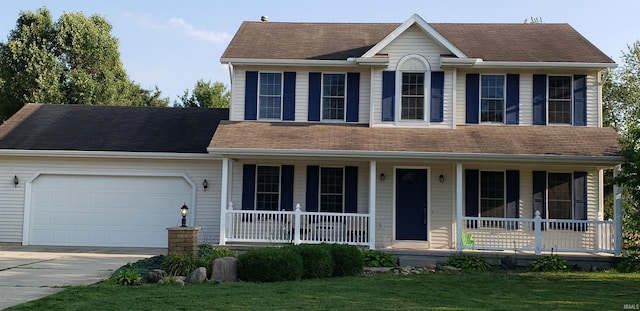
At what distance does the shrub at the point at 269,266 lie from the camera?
11039 millimetres

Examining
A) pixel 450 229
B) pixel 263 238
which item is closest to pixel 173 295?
pixel 263 238

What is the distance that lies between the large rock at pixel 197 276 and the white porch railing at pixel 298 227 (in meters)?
3.86

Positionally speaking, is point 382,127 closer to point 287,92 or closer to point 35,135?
point 287,92

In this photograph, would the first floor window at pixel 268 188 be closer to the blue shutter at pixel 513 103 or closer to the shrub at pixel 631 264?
the blue shutter at pixel 513 103

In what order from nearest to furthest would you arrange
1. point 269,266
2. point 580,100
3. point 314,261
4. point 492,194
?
point 269,266
point 314,261
point 492,194
point 580,100

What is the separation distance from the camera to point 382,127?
16328mm

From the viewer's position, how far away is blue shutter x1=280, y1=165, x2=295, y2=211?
16.5 meters

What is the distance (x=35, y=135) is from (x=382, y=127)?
10069 millimetres

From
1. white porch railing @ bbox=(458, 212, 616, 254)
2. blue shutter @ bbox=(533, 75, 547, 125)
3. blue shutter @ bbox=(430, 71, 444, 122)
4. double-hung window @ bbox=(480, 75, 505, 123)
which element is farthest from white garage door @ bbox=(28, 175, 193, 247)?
blue shutter @ bbox=(533, 75, 547, 125)

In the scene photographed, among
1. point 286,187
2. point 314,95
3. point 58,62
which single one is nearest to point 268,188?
point 286,187

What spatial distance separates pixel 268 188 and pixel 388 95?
415 cm

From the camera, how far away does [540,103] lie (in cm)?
1658

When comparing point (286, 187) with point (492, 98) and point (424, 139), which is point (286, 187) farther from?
point (492, 98)

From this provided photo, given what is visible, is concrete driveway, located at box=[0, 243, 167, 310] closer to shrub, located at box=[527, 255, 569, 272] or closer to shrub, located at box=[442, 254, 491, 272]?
shrub, located at box=[442, 254, 491, 272]
